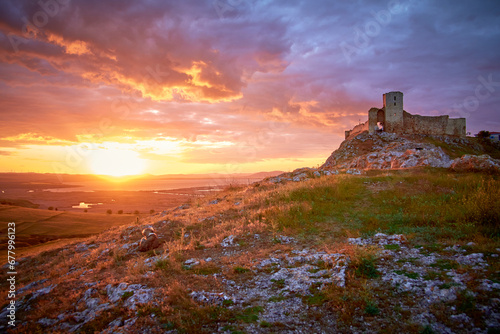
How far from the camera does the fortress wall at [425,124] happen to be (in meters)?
51.9

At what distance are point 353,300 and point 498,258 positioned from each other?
14.3 ft

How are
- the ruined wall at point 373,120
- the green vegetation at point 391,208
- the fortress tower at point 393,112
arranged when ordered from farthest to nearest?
the fortress tower at point 393,112 < the ruined wall at point 373,120 < the green vegetation at point 391,208

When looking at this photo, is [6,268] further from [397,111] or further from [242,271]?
[397,111]

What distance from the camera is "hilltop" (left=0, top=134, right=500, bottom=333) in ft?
15.5

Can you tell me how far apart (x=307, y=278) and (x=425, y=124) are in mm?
61347

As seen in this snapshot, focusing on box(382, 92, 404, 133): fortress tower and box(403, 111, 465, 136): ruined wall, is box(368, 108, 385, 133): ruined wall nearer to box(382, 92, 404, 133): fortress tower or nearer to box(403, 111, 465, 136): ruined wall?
box(382, 92, 404, 133): fortress tower

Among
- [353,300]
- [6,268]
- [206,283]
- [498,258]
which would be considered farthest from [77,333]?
[6,268]

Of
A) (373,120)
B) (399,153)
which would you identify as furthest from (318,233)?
(373,120)

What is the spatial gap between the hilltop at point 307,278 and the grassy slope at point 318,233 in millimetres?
43

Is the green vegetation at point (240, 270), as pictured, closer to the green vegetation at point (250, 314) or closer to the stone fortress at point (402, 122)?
the green vegetation at point (250, 314)

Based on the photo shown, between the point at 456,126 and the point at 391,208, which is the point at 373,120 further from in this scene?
the point at 391,208

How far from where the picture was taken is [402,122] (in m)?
51.2

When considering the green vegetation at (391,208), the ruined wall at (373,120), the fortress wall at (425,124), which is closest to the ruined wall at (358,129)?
the ruined wall at (373,120)

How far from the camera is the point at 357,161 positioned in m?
36.2
